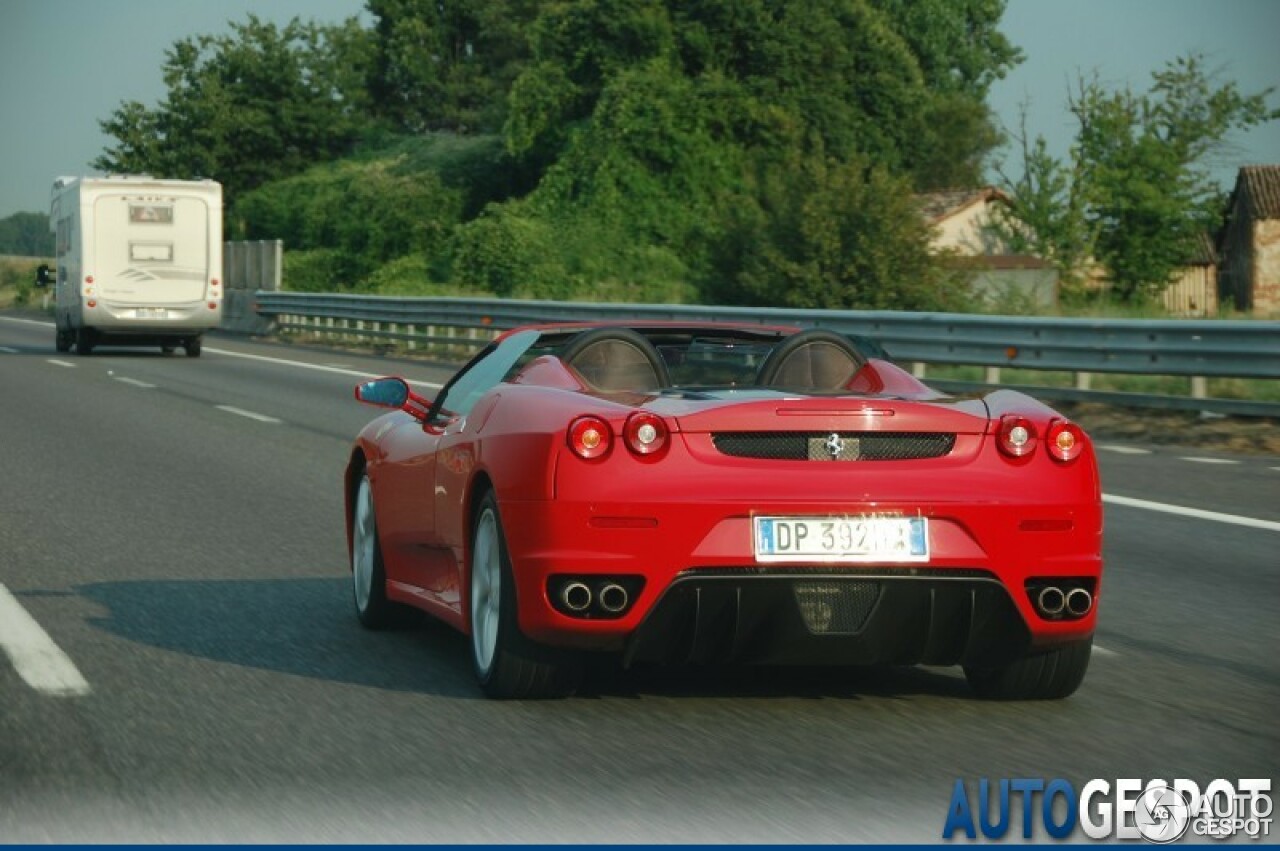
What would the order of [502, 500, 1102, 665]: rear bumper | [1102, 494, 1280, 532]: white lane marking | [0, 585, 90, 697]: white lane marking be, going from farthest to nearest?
1. [1102, 494, 1280, 532]: white lane marking
2. [0, 585, 90, 697]: white lane marking
3. [502, 500, 1102, 665]: rear bumper

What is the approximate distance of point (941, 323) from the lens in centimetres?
2206

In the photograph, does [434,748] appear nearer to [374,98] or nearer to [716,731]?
[716,731]

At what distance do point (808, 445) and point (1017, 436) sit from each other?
61 cm

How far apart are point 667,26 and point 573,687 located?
5393cm

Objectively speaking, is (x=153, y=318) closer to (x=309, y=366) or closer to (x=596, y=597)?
(x=309, y=366)

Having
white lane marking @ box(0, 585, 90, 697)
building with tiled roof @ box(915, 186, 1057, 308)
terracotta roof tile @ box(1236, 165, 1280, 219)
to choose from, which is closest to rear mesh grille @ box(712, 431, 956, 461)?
white lane marking @ box(0, 585, 90, 697)

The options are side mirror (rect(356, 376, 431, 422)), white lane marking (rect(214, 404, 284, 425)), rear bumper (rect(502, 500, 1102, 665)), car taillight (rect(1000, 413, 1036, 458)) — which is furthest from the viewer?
white lane marking (rect(214, 404, 284, 425))

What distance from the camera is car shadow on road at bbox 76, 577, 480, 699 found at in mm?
7238

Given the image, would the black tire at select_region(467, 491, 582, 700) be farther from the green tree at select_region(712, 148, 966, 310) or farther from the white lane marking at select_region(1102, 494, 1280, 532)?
the green tree at select_region(712, 148, 966, 310)

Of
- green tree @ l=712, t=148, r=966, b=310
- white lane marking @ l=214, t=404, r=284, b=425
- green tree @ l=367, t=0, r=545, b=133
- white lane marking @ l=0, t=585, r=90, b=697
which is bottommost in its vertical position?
white lane marking @ l=214, t=404, r=284, b=425

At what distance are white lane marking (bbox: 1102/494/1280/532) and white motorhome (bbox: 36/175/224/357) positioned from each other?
82.6ft

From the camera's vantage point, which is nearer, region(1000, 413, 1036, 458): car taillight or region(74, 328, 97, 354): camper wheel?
region(1000, 413, 1036, 458): car taillight

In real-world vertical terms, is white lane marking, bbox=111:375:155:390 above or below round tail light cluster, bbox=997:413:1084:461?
below

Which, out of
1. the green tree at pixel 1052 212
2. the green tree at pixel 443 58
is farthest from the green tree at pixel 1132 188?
the green tree at pixel 443 58
